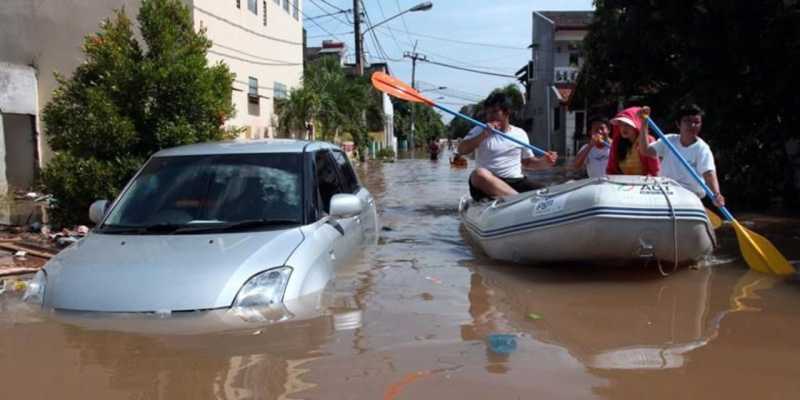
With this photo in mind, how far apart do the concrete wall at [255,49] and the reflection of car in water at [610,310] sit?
9.50 metres

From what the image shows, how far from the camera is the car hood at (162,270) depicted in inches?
157

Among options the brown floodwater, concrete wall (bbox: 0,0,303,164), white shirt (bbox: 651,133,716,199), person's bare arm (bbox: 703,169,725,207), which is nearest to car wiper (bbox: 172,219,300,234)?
the brown floodwater

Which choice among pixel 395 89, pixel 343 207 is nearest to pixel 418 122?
pixel 395 89

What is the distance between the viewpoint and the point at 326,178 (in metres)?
5.76

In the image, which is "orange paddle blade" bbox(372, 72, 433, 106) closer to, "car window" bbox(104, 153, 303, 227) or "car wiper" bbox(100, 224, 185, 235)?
"car window" bbox(104, 153, 303, 227)

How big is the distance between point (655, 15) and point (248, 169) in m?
7.87

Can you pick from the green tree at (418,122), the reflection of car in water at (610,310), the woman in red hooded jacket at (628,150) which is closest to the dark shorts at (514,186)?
the woman in red hooded jacket at (628,150)

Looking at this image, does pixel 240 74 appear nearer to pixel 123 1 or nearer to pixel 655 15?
pixel 123 1

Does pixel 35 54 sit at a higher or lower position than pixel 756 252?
higher

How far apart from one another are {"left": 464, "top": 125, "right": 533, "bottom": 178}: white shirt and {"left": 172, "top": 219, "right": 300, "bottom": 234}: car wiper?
355 centimetres

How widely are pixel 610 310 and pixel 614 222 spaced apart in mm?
1012

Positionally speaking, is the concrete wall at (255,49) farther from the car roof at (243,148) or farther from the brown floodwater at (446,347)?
the brown floodwater at (446,347)

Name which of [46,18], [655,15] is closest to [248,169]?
[655,15]

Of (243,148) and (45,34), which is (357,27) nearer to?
(45,34)
